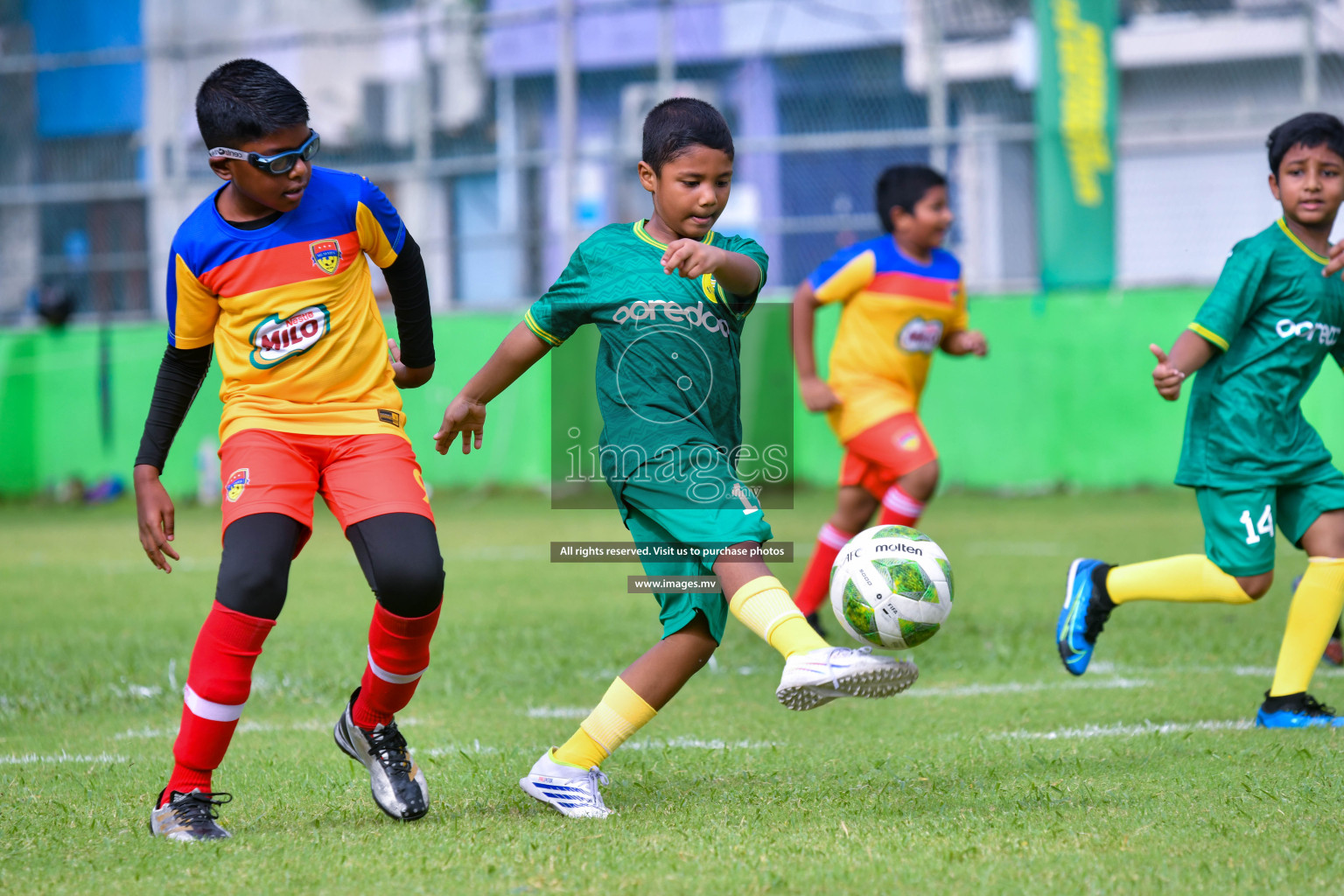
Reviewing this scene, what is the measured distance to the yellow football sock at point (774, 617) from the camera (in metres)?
3.30

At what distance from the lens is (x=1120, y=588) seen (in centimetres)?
499

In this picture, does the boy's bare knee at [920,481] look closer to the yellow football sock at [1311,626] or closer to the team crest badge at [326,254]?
the yellow football sock at [1311,626]

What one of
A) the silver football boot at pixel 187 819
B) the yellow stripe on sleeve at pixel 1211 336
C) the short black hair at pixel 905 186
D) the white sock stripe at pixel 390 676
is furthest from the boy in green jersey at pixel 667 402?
the short black hair at pixel 905 186

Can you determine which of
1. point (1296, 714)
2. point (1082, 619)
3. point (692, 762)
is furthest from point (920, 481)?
point (692, 762)

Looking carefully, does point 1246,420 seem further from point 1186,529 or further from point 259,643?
point 1186,529

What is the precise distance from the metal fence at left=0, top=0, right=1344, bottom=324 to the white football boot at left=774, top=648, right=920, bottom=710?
10.9 metres

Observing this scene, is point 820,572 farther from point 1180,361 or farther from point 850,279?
point 1180,361

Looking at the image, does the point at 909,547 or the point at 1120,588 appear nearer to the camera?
the point at 909,547

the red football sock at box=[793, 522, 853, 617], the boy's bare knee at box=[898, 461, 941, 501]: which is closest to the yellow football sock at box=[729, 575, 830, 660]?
the red football sock at box=[793, 522, 853, 617]

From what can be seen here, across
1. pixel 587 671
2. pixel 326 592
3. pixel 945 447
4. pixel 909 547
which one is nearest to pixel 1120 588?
pixel 909 547

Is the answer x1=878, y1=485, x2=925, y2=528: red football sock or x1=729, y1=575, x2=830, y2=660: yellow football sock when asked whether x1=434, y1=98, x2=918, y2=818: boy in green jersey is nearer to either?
x1=729, y1=575, x2=830, y2=660: yellow football sock

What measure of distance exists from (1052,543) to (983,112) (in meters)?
6.09

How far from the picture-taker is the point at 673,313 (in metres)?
3.64

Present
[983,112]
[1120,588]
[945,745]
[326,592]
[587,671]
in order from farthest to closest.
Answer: [983,112] → [326,592] → [587,671] → [1120,588] → [945,745]
